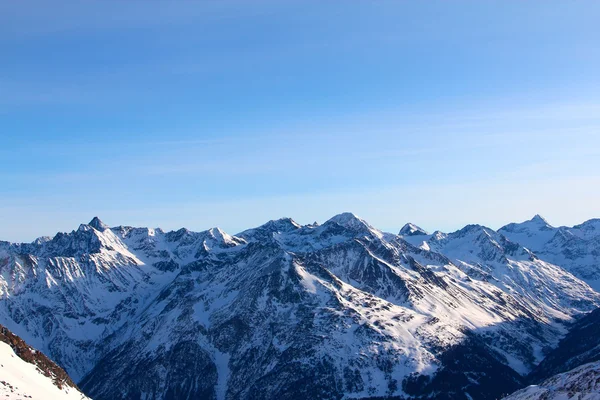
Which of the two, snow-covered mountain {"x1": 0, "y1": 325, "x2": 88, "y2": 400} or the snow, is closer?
the snow

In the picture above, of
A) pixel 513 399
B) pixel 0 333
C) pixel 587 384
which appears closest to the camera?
pixel 587 384

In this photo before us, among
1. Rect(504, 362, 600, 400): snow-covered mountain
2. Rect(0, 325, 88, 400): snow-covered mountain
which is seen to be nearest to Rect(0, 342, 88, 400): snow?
Rect(0, 325, 88, 400): snow-covered mountain

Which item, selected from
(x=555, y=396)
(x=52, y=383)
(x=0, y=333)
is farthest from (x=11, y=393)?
(x=555, y=396)

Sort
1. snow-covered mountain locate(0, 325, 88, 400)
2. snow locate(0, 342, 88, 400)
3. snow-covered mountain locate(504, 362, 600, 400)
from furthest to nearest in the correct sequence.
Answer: snow-covered mountain locate(0, 325, 88, 400) → snow locate(0, 342, 88, 400) → snow-covered mountain locate(504, 362, 600, 400)

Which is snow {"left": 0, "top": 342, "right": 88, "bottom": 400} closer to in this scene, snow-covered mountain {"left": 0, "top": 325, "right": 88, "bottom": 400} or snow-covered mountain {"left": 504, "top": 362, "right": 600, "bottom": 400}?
snow-covered mountain {"left": 0, "top": 325, "right": 88, "bottom": 400}

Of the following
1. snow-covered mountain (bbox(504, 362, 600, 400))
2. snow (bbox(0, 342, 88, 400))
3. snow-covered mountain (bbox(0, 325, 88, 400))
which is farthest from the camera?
snow-covered mountain (bbox(0, 325, 88, 400))

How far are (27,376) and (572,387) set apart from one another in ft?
437

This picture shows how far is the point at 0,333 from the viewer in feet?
559

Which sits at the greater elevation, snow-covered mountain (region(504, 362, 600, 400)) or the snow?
snow-covered mountain (region(504, 362, 600, 400))

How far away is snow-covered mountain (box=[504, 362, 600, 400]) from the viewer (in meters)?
127

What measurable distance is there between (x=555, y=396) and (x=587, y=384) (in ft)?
28.0

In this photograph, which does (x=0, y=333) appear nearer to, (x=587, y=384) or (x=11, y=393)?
(x=11, y=393)

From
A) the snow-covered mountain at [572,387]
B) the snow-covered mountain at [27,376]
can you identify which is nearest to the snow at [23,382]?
the snow-covered mountain at [27,376]

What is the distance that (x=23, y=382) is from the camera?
480 ft
